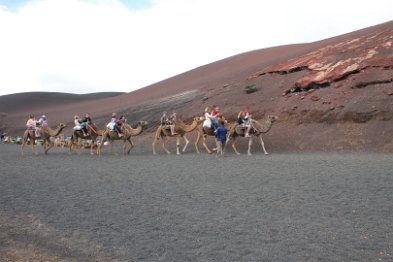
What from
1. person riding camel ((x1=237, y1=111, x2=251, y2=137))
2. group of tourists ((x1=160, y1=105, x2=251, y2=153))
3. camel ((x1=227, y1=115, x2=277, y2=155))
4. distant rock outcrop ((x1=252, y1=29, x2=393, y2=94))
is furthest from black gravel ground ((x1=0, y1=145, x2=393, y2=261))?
distant rock outcrop ((x1=252, y1=29, x2=393, y2=94))

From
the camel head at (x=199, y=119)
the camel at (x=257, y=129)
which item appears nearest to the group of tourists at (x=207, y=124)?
the camel at (x=257, y=129)

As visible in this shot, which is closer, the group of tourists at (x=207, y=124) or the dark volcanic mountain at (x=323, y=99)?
the group of tourists at (x=207, y=124)

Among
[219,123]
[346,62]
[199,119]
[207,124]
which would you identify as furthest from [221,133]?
[346,62]

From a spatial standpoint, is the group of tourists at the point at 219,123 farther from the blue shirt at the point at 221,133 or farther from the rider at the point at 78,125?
the rider at the point at 78,125

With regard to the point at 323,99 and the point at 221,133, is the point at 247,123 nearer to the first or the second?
the point at 221,133

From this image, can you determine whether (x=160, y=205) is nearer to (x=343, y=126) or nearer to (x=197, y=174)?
(x=197, y=174)

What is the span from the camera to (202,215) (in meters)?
9.76

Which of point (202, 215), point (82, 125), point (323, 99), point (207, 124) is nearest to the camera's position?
point (202, 215)

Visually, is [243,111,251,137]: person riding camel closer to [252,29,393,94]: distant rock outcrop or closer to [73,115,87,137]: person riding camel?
[252,29,393,94]: distant rock outcrop

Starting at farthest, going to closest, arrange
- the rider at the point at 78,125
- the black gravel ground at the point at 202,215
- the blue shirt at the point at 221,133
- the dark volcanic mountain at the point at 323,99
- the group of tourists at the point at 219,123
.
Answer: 1. the rider at the point at 78,125
2. the dark volcanic mountain at the point at 323,99
3. the group of tourists at the point at 219,123
4. the blue shirt at the point at 221,133
5. the black gravel ground at the point at 202,215

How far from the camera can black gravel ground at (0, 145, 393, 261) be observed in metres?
7.60

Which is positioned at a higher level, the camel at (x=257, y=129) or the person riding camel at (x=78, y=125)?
the person riding camel at (x=78, y=125)

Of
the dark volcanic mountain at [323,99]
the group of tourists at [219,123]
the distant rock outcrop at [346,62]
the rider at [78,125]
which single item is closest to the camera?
the group of tourists at [219,123]

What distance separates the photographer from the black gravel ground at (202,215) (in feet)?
24.9
